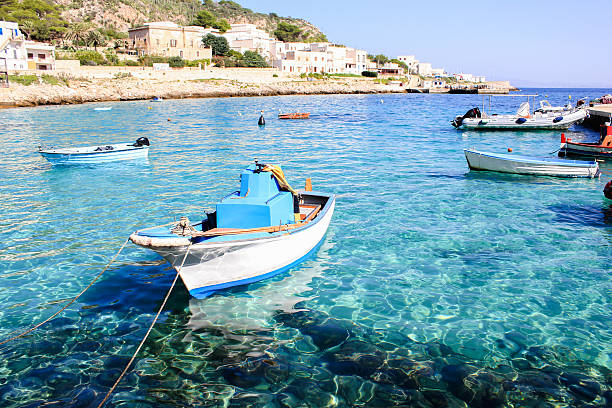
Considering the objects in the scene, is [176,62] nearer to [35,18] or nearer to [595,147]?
[35,18]

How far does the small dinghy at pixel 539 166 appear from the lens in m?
20.1

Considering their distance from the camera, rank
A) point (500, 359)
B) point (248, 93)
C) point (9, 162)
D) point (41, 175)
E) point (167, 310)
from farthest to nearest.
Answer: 1. point (248, 93)
2. point (9, 162)
3. point (41, 175)
4. point (167, 310)
5. point (500, 359)

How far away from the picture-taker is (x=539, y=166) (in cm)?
2025

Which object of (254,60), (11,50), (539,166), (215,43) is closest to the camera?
(539,166)

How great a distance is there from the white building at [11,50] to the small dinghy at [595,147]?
259ft

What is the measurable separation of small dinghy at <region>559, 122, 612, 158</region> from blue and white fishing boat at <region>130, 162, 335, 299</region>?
69.5ft

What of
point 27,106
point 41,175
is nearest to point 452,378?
point 41,175

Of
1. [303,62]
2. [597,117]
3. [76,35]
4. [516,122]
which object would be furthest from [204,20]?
[597,117]

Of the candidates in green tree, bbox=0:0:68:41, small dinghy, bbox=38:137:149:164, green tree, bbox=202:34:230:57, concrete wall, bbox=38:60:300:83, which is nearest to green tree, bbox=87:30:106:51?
green tree, bbox=0:0:68:41

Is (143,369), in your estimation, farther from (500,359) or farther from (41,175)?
(41,175)

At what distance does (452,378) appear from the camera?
6520mm

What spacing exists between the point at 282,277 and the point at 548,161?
52.9 ft

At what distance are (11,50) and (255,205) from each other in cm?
8381

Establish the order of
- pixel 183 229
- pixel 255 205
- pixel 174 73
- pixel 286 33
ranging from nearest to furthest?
pixel 183 229, pixel 255 205, pixel 174 73, pixel 286 33
